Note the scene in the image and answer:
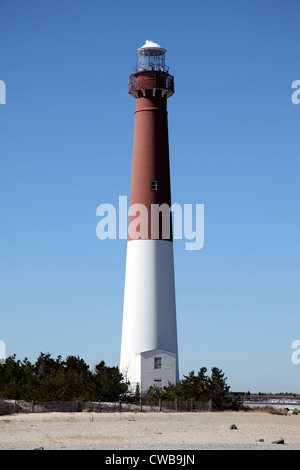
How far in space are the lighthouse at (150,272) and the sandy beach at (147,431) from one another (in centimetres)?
547

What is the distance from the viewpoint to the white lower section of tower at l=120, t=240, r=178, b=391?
52.5 metres

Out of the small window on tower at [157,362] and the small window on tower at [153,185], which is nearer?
the small window on tower at [157,362]

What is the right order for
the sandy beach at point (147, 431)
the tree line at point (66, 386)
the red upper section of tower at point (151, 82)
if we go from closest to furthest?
the sandy beach at point (147, 431) → the tree line at point (66, 386) → the red upper section of tower at point (151, 82)

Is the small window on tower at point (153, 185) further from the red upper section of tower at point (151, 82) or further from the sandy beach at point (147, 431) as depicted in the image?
the sandy beach at point (147, 431)

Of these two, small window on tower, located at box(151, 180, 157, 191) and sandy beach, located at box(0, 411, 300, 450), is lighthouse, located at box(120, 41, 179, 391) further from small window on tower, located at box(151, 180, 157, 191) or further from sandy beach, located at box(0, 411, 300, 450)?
sandy beach, located at box(0, 411, 300, 450)

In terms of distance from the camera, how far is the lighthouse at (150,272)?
52.5 meters

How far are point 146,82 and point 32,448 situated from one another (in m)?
32.5

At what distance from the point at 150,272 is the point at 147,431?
17.5 m

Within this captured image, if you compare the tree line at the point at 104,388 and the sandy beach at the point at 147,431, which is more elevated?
the tree line at the point at 104,388

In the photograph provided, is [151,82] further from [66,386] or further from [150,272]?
[66,386]

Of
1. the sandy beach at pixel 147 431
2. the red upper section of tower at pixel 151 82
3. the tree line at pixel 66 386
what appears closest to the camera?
the sandy beach at pixel 147 431

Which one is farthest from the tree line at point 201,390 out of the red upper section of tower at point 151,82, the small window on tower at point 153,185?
the red upper section of tower at point 151,82

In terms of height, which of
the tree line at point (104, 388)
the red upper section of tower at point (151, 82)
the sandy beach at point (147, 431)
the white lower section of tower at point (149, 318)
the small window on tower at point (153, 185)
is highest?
the red upper section of tower at point (151, 82)
